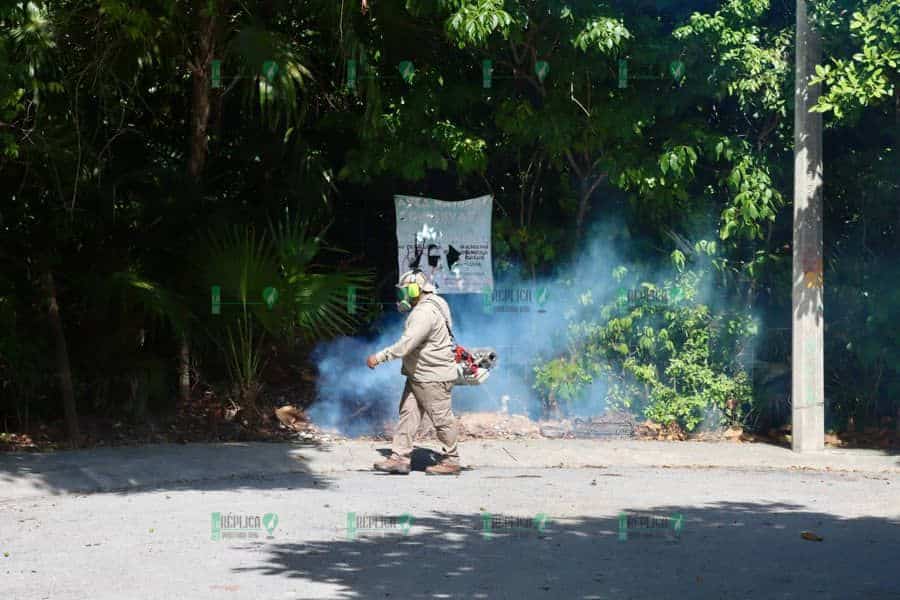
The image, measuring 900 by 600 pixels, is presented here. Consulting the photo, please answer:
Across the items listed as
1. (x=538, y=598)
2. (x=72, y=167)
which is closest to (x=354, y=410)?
(x=72, y=167)

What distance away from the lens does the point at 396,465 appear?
12.1 metres

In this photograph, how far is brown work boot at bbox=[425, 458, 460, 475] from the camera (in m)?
12.2

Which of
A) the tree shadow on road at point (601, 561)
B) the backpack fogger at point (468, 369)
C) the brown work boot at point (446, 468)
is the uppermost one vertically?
the backpack fogger at point (468, 369)

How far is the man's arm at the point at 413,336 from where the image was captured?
1201 centimetres

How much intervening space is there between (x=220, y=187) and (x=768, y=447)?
654cm

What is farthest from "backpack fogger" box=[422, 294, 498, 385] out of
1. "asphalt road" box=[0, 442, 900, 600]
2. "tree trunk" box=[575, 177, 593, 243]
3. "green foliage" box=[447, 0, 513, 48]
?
"green foliage" box=[447, 0, 513, 48]

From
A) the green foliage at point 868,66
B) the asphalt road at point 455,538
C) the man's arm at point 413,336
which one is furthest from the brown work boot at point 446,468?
the green foliage at point 868,66

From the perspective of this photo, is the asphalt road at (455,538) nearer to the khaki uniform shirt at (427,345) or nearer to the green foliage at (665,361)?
the khaki uniform shirt at (427,345)

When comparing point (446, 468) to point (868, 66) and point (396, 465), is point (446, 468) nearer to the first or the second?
point (396, 465)

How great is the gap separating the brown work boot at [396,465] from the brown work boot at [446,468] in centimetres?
20

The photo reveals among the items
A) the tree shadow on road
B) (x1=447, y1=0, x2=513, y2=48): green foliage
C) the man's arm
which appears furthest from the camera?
(x1=447, y1=0, x2=513, y2=48): green foliage

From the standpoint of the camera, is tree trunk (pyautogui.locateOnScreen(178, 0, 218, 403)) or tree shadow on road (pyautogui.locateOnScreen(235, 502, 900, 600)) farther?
tree trunk (pyautogui.locateOnScreen(178, 0, 218, 403))

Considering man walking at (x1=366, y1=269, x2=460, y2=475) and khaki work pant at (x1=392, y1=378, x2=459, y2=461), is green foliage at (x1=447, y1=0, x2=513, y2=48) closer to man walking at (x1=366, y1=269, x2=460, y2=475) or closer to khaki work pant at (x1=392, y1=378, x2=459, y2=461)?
man walking at (x1=366, y1=269, x2=460, y2=475)

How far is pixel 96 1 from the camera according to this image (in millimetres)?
13062
